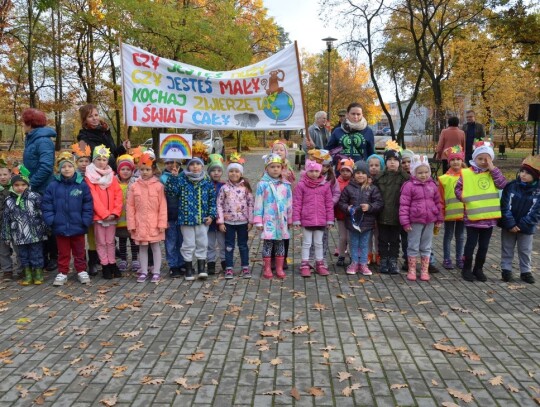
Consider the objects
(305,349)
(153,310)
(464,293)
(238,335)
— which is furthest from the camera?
(464,293)

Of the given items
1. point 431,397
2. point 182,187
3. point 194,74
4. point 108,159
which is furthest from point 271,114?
point 431,397

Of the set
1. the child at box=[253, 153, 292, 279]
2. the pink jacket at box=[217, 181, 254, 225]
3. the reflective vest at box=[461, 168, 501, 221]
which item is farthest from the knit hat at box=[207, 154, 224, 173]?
the reflective vest at box=[461, 168, 501, 221]

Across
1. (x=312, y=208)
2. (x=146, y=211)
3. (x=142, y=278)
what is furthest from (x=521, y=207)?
(x=142, y=278)

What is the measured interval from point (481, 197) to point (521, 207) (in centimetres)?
52

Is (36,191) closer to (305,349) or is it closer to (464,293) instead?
(305,349)

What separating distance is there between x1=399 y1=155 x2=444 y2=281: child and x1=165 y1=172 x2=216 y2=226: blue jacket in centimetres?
258

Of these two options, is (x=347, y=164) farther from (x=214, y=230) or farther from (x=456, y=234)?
(x=214, y=230)

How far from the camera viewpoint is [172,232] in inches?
274

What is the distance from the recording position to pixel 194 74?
285 inches

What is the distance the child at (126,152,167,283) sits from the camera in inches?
261

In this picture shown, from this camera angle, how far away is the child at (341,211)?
7246mm

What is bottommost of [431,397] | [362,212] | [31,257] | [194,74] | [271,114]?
[431,397]

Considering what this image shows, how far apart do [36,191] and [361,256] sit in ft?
15.3

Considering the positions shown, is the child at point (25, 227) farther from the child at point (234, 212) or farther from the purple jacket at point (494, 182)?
the purple jacket at point (494, 182)
